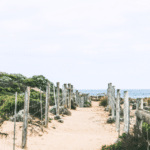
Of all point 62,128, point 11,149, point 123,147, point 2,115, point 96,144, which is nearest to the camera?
point 123,147

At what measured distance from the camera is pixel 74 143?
8.00 meters

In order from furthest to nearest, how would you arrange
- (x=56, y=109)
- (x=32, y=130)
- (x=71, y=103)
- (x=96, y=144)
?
(x=71, y=103) < (x=56, y=109) < (x=32, y=130) < (x=96, y=144)

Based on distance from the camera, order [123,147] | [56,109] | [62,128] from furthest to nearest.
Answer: [56,109]
[62,128]
[123,147]

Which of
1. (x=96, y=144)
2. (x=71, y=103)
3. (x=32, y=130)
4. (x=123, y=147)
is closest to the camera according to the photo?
(x=123, y=147)

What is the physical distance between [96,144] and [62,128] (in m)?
3.74

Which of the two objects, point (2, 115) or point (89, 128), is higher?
point (2, 115)

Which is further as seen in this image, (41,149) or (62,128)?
(62,128)

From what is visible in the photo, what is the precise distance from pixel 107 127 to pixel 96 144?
12.4 ft

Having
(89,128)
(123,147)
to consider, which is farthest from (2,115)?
(123,147)

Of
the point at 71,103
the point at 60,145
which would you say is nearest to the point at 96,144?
the point at 60,145

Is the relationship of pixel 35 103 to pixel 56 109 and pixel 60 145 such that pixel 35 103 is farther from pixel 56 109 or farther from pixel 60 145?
pixel 60 145

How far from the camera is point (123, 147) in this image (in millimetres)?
5973

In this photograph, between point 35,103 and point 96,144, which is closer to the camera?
point 96,144

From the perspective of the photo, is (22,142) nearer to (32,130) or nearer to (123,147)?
(32,130)
